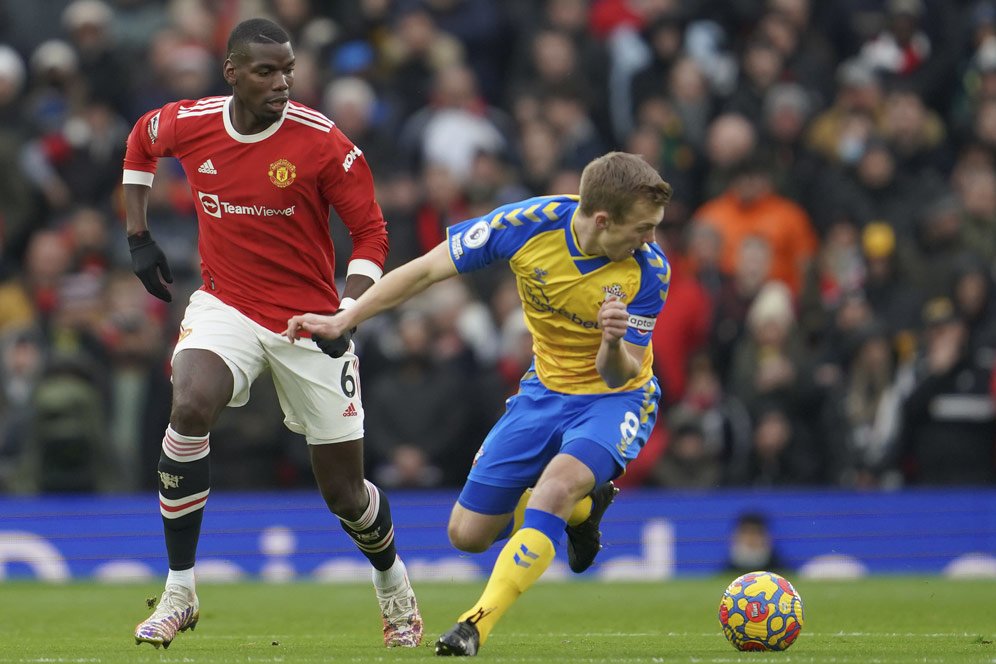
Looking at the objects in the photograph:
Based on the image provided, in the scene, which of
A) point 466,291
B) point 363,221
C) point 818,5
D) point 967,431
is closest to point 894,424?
Result: point 967,431

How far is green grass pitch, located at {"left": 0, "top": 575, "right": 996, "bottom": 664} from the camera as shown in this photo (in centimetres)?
834

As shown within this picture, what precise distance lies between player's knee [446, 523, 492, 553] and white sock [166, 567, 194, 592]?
132 cm

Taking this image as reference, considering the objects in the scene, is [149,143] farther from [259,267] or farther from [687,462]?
[687,462]

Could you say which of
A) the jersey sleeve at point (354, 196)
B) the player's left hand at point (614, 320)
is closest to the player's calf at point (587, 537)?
the player's left hand at point (614, 320)

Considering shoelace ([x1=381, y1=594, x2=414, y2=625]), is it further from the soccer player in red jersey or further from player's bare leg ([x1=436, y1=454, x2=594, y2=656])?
player's bare leg ([x1=436, y1=454, x2=594, y2=656])

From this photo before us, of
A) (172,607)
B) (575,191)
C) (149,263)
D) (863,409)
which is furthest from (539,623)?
(575,191)

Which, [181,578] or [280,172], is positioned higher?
[280,172]

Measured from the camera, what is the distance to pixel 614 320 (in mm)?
7934

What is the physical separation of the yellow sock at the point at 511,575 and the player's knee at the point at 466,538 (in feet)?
3.65

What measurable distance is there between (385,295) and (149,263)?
5.50 ft

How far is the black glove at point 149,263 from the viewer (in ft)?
30.2

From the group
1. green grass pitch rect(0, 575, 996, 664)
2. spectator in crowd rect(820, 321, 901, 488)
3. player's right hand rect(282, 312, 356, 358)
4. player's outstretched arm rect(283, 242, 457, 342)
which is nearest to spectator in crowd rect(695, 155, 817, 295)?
spectator in crowd rect(820, 321, 901, 488)

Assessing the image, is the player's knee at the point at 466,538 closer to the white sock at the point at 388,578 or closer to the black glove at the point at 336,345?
the white sock at the point at 388,578

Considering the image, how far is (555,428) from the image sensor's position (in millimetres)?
8891
